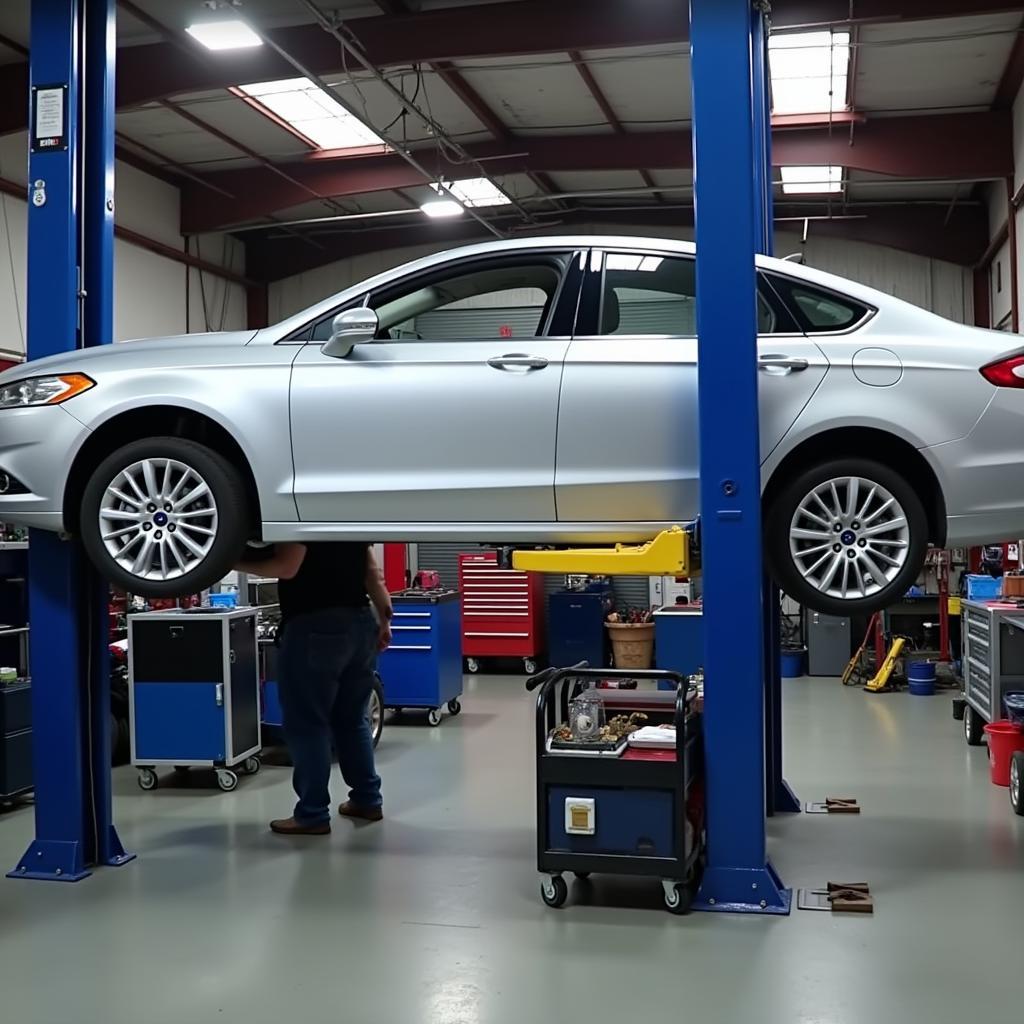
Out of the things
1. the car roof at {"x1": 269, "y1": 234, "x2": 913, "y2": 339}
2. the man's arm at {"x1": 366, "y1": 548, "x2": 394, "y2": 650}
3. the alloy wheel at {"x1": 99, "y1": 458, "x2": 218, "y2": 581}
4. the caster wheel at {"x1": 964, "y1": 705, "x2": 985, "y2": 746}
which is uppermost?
the car roof at {"x1": 269, "y1": 234, "x2": 913, "y2": 339}

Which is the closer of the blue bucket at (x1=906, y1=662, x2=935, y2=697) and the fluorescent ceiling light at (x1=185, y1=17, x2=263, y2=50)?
the fluorescent ceiling light at (x1=185, y1=17, x2=263, y2=50)

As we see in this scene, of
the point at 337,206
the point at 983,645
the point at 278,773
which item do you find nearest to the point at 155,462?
the point at 278,773

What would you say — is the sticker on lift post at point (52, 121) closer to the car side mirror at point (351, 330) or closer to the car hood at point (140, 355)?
the car hood at point (140, 355)

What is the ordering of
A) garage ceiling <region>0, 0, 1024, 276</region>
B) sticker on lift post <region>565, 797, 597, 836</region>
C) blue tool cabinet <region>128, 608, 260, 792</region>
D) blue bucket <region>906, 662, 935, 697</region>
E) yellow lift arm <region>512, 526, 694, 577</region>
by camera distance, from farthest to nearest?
blue bucket <region>906, 662, 935, 697</region> < garage ceiling <region>0, 0, 1024, 276</region> < blue tool cabinet <region>128, 608, 260, 792</region> < sticker on lift post <region>565, 797, 597, 836</region> < yellow lift arm <region>512, 526, 694, 577</region>

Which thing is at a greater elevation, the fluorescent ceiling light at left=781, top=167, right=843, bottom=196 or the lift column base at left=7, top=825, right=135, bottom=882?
the fluorescent ceiling light at left=781, top=167, right=843, bottom=196

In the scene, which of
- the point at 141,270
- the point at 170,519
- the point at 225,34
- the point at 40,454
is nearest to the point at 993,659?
the point at 170,519

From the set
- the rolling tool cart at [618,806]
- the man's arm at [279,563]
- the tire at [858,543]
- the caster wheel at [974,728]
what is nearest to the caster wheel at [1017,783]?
the caster wheel at [974,728]

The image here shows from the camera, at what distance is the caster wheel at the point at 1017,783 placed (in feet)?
16.0

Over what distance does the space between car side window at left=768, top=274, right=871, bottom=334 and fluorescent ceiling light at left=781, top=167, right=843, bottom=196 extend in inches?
241

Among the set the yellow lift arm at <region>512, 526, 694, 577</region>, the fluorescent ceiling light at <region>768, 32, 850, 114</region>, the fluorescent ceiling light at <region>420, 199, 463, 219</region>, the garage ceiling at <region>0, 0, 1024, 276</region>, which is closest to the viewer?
the yellow lift arm at <region>512, 526, 694, 577</region>

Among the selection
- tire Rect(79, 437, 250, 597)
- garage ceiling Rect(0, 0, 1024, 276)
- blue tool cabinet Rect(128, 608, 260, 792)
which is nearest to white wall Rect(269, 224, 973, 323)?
garage ceiling Rect(0, 0, 1024, 276)

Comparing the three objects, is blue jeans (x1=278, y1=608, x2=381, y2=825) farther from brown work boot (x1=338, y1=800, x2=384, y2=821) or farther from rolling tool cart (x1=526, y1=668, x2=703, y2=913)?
rolling tool cart (x1=526, y1=668, x2=703, y2=913)

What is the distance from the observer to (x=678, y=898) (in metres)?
3.69

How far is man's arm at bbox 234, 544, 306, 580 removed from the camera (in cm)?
434
